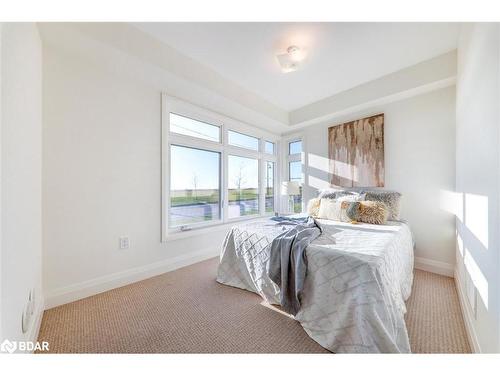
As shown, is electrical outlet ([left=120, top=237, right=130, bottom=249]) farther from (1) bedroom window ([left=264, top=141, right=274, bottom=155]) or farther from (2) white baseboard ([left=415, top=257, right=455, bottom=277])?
(2) white baseboard ([left=415, top=257, right=455, bottom=277])

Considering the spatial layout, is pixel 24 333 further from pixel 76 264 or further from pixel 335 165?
pixel 335 165

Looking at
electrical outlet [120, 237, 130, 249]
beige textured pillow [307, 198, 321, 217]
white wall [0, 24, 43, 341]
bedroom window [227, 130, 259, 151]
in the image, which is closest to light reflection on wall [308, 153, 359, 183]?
beige textured pillow [307, 198, 321, 217]

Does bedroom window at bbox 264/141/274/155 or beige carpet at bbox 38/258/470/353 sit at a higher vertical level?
bedroom window at bbox 264/141/274/155

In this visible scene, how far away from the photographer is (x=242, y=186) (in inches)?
153

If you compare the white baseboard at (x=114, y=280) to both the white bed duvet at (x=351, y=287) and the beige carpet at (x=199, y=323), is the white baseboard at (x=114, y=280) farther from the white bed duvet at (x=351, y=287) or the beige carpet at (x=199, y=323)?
the white bed duvet at (x=351, y=287)

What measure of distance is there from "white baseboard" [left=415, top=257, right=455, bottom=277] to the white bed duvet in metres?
0.89

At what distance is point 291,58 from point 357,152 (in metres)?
1.83

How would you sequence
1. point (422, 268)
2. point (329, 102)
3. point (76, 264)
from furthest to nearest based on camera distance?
point (329, 102)
point (422, 268)
point (76, 264)

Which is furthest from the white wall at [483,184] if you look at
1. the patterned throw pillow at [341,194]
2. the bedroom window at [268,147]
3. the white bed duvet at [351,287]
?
the bedroom window at [268,147]

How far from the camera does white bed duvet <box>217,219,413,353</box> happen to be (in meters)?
1.20

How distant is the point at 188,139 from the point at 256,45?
1.51 metres

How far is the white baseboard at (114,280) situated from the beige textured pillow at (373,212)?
228 cm

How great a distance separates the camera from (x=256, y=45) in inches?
83.8
